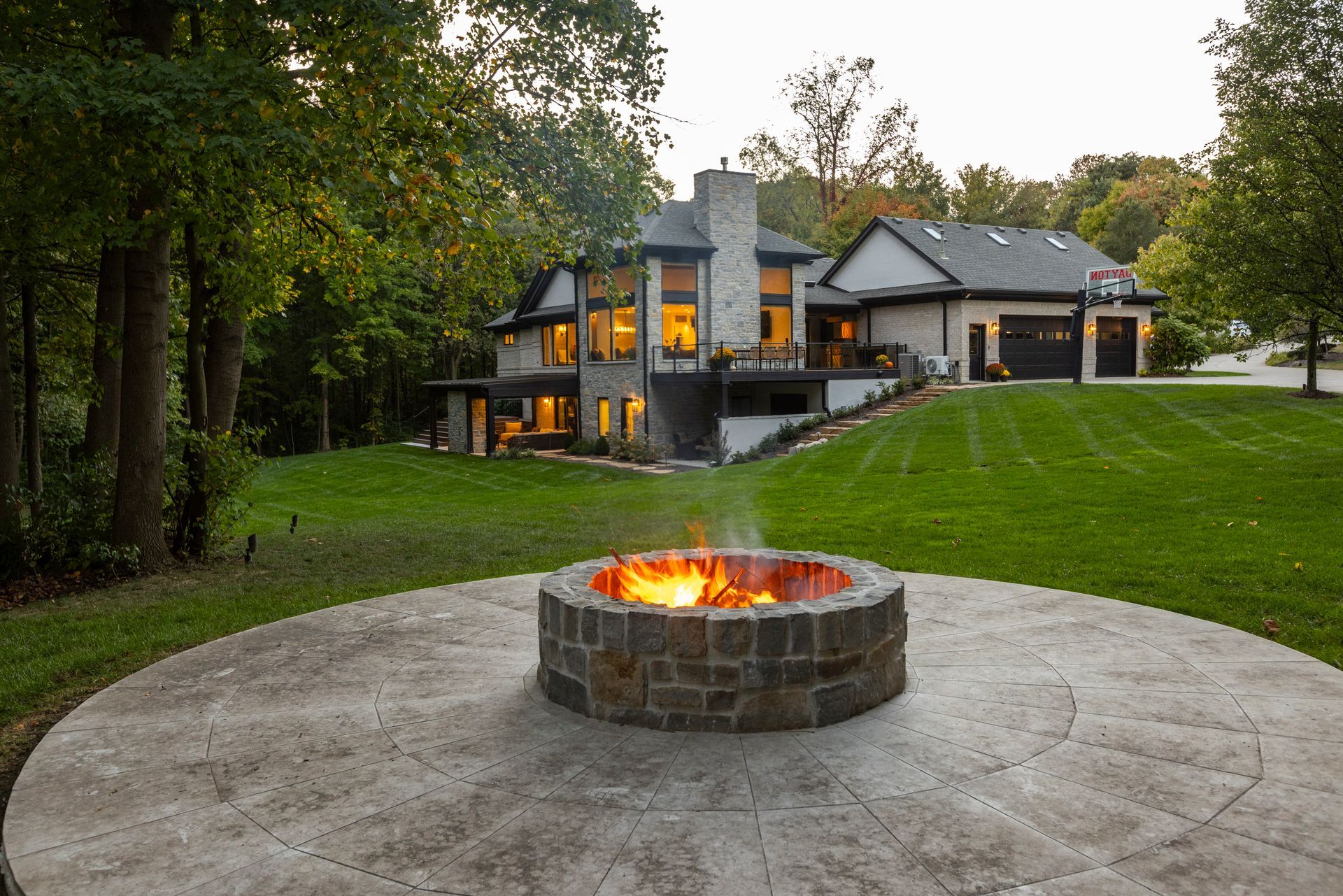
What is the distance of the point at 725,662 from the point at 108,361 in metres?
9.38

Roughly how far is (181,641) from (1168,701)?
7.22m

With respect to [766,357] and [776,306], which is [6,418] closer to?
[766,357]

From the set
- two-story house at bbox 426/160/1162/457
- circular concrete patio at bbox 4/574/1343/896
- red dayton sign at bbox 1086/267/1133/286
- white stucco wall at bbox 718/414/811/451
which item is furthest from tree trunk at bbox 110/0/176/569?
red dayton sign at bbox 1086/267/1133/286

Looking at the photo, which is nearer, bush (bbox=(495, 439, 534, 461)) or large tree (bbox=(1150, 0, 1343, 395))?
large tree (bbox=(1150, 0, 1343, 395))

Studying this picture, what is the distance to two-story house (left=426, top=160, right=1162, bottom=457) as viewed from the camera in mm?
26062

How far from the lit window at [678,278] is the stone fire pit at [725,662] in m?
22.5

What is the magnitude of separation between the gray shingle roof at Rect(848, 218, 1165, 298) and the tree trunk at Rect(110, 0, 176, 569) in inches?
996

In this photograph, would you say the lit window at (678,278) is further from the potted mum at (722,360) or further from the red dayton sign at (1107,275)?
the red dayton sign at (1107,275)

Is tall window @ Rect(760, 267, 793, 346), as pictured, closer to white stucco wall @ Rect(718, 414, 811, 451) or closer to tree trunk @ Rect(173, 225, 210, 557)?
white stucco wall @ Rect(718, 414, 811, 451)

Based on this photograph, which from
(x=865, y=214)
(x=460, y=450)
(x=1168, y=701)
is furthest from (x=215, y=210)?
(x=865, y=214)

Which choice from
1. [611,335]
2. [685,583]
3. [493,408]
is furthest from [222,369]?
[493,408]

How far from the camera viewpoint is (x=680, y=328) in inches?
1066

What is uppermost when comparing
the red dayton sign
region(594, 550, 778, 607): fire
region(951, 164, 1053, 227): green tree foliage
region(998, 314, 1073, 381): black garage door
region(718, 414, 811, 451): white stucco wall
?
region(951, 164, 1053, 227): green tree foliage

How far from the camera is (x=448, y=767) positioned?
409cm
